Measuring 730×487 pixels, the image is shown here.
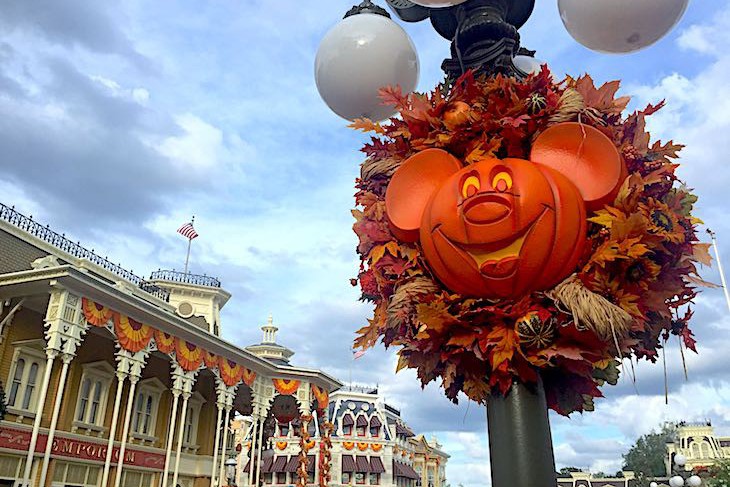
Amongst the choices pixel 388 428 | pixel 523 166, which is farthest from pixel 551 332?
pixel 388 428

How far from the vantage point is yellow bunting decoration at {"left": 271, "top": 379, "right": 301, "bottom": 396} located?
22.6m

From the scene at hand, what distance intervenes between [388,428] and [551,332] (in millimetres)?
39910

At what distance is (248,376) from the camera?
21.1 m

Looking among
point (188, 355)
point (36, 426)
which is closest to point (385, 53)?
point (36, 426)

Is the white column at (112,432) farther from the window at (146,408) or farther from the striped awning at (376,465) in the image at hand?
the striped awning at (376,465)

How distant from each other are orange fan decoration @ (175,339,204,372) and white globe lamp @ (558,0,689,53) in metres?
16.7

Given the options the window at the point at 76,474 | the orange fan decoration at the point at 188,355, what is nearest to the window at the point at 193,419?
the window at the point at 76,474

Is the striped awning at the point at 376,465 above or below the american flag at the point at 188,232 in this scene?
below

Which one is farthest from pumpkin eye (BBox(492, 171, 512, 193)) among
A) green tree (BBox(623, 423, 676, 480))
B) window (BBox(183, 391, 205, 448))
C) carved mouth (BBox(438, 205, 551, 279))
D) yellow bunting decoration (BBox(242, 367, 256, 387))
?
green tree (BBox(623, 423, 676, 480))

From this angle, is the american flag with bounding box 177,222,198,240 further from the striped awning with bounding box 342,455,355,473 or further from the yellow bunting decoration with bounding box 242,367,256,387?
the striped awning with bounding box 342,455,355,473

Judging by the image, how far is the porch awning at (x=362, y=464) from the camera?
3747 cm

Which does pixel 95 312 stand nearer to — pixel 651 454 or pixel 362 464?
pixel 362 464

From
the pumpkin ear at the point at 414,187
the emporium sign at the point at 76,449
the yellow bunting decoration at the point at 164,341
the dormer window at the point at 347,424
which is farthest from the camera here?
the dormer window at the point at 347,424

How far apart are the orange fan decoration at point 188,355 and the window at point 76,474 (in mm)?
3806
